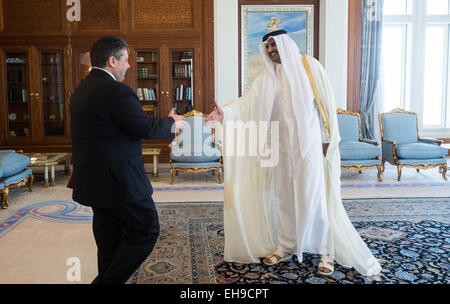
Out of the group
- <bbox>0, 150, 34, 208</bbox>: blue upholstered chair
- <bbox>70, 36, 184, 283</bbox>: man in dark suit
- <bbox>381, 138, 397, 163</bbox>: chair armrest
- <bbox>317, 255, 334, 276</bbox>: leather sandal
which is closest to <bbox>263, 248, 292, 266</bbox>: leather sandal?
<bbox>317, 255, 334, 276</bbox>: leather sandal

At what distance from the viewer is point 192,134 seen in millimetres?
7113

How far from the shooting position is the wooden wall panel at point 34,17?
7.89 m

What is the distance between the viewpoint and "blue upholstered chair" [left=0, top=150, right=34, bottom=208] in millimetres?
5000

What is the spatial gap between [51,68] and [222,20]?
336 centimetres

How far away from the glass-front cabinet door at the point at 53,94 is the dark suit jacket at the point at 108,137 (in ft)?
20.7

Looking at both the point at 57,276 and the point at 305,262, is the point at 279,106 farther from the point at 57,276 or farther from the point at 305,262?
the point at 57,276

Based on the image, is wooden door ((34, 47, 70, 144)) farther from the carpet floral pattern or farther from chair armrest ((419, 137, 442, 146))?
chair armrest ((419, 137, 442, 146))

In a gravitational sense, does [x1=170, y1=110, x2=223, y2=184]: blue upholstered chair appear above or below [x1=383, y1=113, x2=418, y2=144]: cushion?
below

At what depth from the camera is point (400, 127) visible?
6.98 metres

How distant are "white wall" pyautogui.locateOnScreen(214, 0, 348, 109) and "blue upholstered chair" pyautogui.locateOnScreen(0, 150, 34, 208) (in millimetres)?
3795

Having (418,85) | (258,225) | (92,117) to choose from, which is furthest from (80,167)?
(418,85)

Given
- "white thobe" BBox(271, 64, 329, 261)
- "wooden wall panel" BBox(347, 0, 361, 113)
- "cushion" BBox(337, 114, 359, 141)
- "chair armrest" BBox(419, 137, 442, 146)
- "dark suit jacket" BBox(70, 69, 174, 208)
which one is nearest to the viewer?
"dark suit jacket" BBox(70, 69, 174, 208)

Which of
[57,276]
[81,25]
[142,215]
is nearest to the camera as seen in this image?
[142,215]

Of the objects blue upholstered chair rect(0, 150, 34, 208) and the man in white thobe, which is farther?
blue upholstered chair rect(0, 150, 34, 208)
